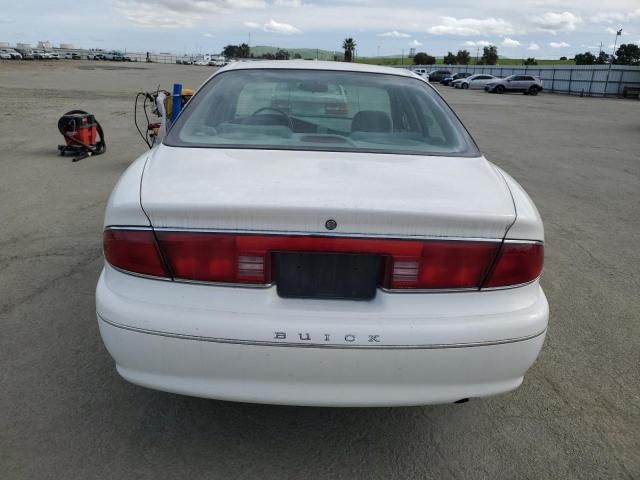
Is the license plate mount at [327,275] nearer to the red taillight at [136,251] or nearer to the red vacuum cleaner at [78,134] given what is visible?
the red taillight at [136,251]

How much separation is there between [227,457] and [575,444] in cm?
157

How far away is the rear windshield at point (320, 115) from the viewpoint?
8.94 ft

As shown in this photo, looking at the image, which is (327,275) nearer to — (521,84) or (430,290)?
(430,290)

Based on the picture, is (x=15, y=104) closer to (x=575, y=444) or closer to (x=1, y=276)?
(x=1, y=276)

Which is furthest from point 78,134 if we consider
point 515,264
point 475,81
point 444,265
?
point 475,81

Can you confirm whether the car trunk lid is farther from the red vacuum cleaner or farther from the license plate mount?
the red vacuum cleaner

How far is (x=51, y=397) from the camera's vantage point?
268cm

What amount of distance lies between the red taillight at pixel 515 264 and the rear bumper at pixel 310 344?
7 cm

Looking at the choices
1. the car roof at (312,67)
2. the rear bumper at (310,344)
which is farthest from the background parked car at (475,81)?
the rear bumper at (310,344)

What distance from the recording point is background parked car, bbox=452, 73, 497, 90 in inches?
1747

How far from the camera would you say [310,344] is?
6.29 feet

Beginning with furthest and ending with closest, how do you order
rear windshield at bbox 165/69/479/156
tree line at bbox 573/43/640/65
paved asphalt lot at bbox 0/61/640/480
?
1. tree line at bbox 573/43/640/65
2. rear windshield at bbox 165/69/479/156
3. paved asphalt lot at bbox 0/61/640/480

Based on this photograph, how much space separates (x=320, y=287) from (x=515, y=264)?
0.75 metres

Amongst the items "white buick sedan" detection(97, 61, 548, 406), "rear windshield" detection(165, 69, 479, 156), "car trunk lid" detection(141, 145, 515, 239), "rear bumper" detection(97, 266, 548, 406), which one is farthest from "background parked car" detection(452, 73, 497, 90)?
"rear bumper" detection(97, 266, 548, 406)
